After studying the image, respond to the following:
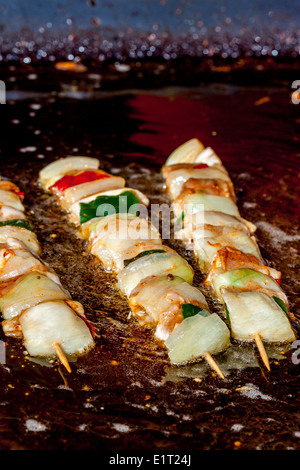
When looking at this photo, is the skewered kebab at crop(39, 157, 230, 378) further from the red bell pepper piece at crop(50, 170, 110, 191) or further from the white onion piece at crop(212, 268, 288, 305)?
the white onion piece at crop(212, 268, 288, 305)

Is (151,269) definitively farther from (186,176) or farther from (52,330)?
(186,176)

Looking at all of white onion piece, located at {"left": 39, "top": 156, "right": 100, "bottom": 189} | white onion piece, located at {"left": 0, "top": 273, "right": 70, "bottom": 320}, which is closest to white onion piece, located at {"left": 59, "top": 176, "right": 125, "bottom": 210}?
white onion piece, located at {"left": 39, "top": 156, "right": 100, "bottom": 189}

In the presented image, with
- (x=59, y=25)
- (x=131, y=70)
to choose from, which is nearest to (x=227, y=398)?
(x=131, y=70)

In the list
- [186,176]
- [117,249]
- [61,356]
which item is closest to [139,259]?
[117,249]

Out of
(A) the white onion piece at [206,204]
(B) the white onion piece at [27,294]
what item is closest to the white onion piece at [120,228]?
(A) the white onion piece at [206,204]

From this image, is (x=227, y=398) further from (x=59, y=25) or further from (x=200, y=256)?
(x=59, y=25)

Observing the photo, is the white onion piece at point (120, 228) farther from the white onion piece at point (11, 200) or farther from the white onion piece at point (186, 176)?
the white onion piece at point (186, 176)
